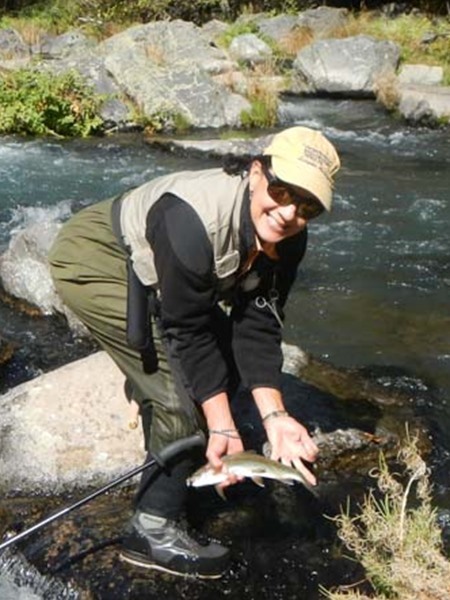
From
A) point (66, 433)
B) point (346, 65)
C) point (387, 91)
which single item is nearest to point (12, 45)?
point (346, 65)

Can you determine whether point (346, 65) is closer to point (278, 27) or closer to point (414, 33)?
point (414, 33)

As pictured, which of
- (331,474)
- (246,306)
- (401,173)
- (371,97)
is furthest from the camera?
(371,97)

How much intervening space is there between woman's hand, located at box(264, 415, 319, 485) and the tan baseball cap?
0.90m

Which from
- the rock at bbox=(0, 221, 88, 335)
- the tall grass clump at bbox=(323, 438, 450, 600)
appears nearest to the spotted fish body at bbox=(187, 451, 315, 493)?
the tall grass clump at bbox=(323, 438, 450, 600)

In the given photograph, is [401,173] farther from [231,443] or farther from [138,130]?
[231,443]

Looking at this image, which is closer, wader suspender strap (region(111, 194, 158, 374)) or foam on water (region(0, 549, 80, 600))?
wader suspender strap (region(111, 194, 158, 374))

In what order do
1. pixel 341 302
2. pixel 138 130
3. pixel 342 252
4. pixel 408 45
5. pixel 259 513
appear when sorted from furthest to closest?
pixel 408 45 → pixel 138 130 → pixel 342 252 → pixel 341 302 → pixel 259 513

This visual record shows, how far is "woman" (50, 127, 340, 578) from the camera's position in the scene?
3.45m

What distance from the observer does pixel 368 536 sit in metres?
3.76

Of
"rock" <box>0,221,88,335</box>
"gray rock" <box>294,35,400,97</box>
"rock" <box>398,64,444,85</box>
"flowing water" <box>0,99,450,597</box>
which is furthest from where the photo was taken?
"rock" <box>398,64,444,85</box>

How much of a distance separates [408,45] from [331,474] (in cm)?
1815

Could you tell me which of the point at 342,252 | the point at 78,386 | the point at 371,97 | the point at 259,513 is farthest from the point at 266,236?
the point at 371,97

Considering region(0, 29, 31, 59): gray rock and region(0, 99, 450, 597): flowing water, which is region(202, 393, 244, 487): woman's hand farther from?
region(0, 29, 31, 59): gray rock

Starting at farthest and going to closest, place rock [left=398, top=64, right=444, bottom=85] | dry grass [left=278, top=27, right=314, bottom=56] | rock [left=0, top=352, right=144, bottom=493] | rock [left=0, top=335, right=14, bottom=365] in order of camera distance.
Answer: dry grass [left=278, top=27, right=314, bottom=56] → rock [left=398, top=64, right=444, bottom=85] → rock [left=0, top=335, right=14, bottom=365] → rock [left=0, top=352, right=144, bottom=493]
